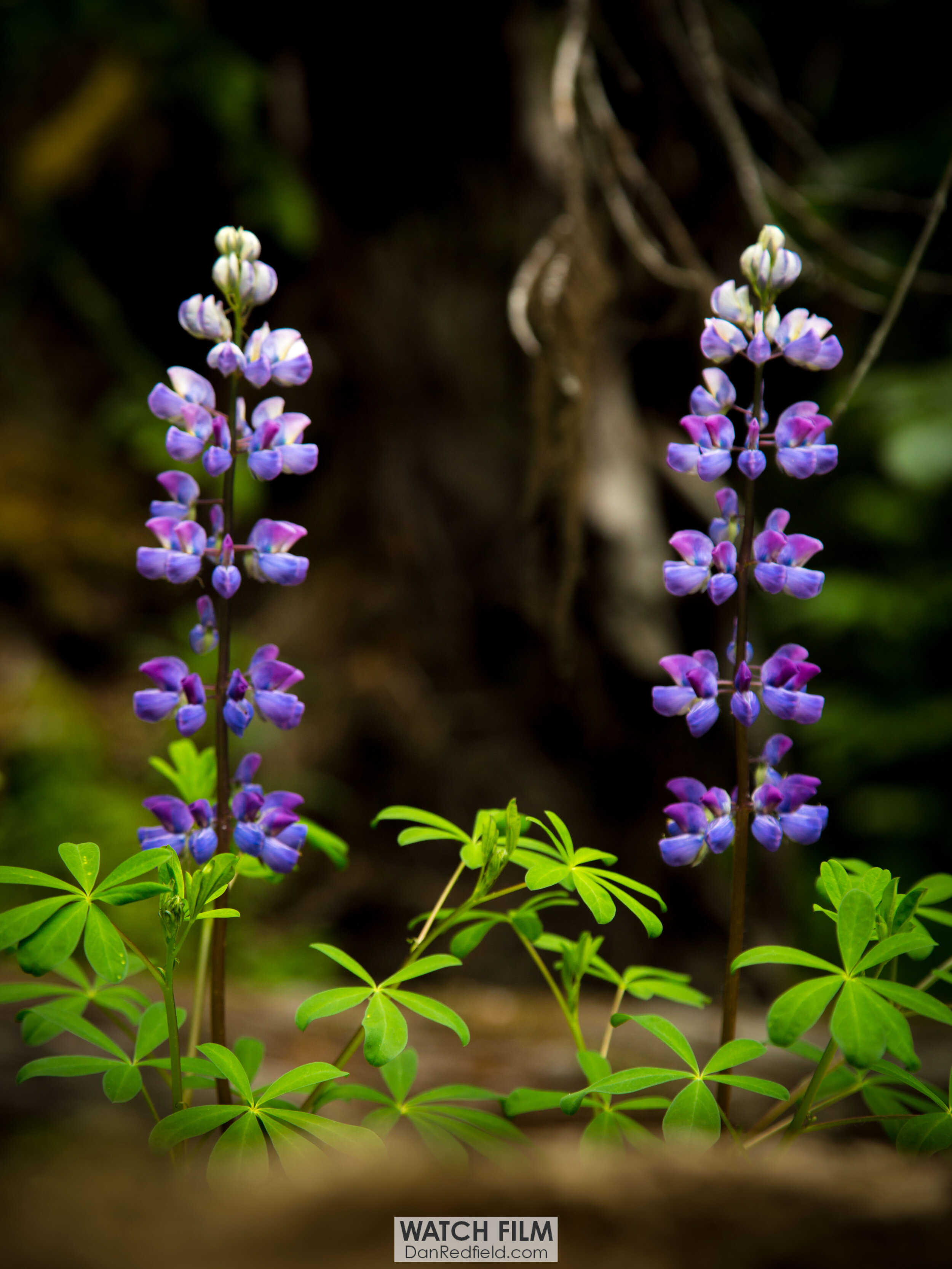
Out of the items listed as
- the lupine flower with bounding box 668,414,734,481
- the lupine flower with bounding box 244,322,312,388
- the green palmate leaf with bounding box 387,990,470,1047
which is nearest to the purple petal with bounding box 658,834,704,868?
the green palmate leaf with bounding box 387,990,470,1047

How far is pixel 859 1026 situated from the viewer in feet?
3.38

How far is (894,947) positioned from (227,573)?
0.99 meters

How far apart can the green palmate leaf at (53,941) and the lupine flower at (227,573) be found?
0.45 m

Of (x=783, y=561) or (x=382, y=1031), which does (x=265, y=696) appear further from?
(x=783, y=561)

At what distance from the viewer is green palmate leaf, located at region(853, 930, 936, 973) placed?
1126mm

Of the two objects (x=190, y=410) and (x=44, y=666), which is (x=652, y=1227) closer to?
(x=190, y=410)

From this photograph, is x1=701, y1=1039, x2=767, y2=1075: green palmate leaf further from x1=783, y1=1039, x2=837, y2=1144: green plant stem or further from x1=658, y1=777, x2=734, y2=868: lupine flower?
x1=658, y1=777, x2=734, y2=868: lupine flower

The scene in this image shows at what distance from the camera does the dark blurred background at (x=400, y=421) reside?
126 inches

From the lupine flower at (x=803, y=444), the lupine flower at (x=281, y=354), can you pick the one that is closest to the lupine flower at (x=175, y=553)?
the lupine flower at (x=281, y=354)

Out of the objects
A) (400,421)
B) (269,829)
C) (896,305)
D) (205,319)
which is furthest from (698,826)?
(400,421)

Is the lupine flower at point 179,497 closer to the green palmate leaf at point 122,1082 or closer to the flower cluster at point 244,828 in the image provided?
the flower cluster at point 244,828

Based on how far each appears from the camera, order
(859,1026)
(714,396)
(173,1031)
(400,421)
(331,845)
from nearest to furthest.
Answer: (859,1026), (173,1031), (714,396), (331,845), (400,421)

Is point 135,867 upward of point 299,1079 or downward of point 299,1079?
upward

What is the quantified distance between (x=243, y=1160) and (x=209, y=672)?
2307 millimetres
